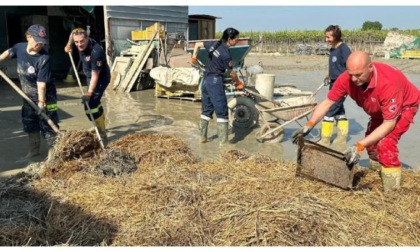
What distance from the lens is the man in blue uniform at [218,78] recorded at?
5598 mm

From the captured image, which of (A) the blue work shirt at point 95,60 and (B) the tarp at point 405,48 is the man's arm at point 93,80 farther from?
(B) the tarp at point 405,48

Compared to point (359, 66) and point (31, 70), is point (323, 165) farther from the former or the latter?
point (31, 70)

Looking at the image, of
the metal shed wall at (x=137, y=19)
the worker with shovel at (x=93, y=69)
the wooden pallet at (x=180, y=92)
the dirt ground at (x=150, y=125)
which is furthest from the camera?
the metal shed wall at (x=137, y=19)

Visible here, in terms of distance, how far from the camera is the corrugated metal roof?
1348 centimetres

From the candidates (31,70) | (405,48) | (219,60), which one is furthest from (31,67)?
(405,48)

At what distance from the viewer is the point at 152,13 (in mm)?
15133

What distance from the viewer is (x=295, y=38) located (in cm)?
4416

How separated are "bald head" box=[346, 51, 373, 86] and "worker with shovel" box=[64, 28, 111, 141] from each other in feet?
11.6

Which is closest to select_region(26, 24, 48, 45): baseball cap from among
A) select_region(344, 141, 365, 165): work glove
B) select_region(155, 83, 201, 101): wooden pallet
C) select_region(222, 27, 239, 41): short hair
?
select_region(222, 27, 239, 41): short hair

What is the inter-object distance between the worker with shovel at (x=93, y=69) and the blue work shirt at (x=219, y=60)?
1.55 m

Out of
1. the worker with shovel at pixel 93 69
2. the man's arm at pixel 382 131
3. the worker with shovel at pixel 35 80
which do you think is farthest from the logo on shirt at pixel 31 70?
the man's arm at pixel 382 131

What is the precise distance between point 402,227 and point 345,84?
1383 mm
